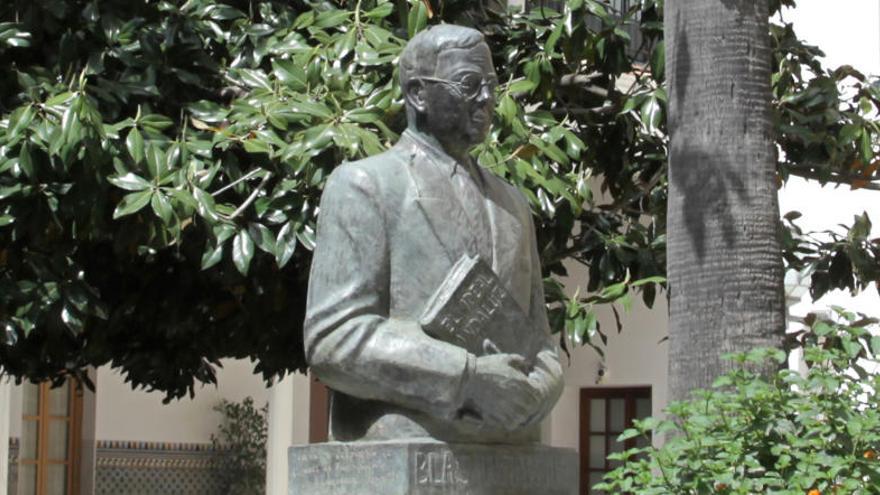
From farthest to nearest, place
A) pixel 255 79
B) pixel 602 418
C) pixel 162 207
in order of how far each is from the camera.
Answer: pixel 602 418, pixel 255 79, pixel 162 207

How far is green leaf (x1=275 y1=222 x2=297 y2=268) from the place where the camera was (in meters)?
8.16

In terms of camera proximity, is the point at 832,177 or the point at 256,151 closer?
the point at 256,151

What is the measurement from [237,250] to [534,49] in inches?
88.4

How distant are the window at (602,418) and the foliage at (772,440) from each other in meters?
12.0

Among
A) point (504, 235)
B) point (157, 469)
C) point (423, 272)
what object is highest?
point (504, 235)

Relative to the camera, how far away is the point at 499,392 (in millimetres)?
4969

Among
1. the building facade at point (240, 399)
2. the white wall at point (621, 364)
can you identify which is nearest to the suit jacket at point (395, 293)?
the building facade at point (240, 399)

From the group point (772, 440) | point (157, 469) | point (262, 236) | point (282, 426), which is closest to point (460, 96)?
point (772, 440)

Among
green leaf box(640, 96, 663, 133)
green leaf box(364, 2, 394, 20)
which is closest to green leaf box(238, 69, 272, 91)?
green leaf box(364, 2, 394, 20)

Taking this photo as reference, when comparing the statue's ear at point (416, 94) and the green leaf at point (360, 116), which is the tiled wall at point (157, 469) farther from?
the statue's ear at point (416, 94)

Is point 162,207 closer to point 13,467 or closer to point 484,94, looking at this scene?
point 484,94

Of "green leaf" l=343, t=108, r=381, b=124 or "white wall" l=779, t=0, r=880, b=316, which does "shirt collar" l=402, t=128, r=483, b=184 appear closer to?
"green leaf" l=343, t=108, r=381, b=124

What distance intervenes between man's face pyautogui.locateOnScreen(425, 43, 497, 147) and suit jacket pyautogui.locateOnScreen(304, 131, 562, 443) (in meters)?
0.07

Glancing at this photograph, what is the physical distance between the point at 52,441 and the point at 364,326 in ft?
40.7
